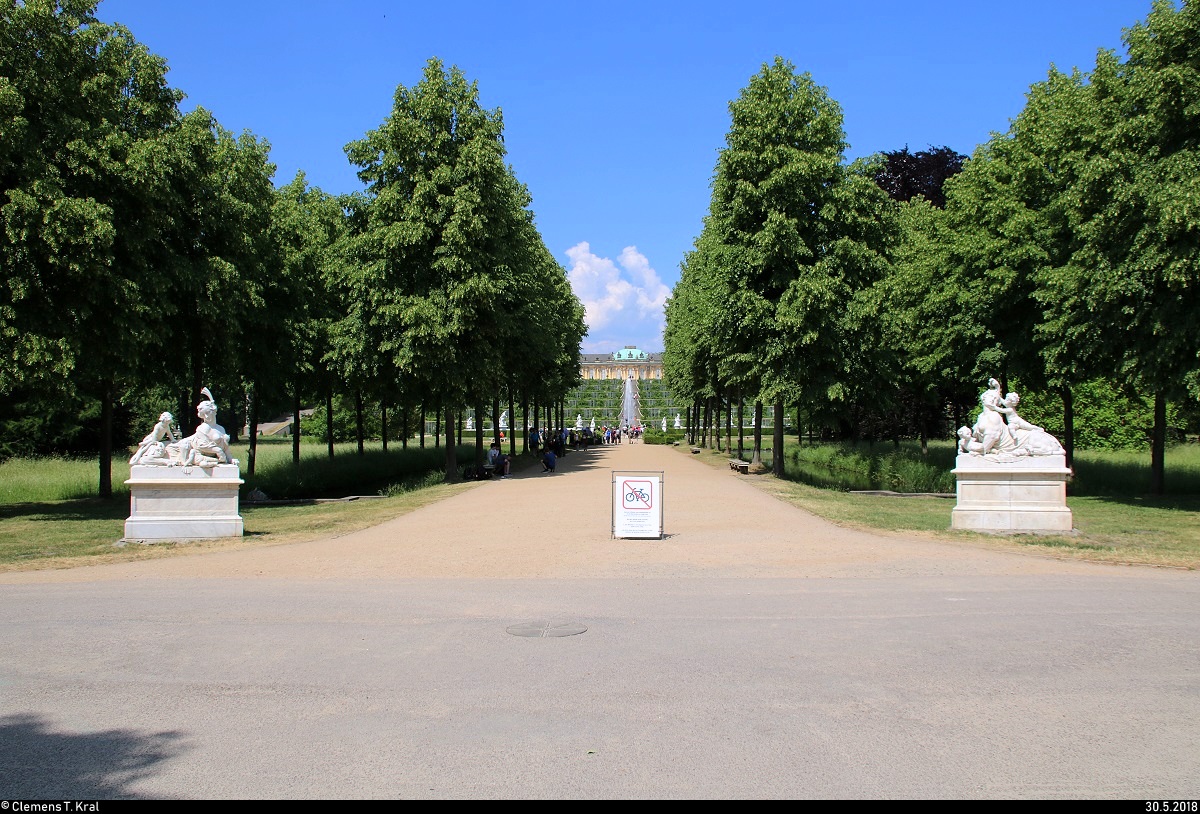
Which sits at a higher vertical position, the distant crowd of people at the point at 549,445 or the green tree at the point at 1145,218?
the green tree at the point at 1145,218

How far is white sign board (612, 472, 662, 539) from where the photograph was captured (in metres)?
14.2

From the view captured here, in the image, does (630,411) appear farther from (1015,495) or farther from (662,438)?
(1015,495)

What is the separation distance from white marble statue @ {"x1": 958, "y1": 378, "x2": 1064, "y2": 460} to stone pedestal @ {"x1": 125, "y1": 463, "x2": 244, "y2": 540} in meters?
13.3

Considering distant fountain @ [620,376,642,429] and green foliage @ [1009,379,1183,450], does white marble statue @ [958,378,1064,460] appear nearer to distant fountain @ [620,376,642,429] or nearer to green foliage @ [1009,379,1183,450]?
green foliage @ [1009,379,1183,450]

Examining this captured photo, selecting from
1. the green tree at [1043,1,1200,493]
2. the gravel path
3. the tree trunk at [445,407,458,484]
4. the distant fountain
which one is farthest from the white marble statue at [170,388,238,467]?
the distant fountain

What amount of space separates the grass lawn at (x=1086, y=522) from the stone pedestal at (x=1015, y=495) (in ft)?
1.11

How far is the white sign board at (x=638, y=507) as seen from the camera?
1422cm

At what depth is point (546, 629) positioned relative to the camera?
7953 mm

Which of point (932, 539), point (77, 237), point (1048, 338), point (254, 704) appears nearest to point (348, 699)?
point (254, 704)

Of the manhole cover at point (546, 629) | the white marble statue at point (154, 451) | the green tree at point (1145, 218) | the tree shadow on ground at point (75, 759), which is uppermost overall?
the green tree at point (1145, 218)

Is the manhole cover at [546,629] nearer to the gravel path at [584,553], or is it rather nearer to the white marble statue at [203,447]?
the gravel path at [584,553]

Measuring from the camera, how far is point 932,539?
14219 mm

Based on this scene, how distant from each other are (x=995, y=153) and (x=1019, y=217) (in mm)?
4578

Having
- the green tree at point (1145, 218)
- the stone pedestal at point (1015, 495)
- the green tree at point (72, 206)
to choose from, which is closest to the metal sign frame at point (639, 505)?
the stone pedestal at point (1015, 495)
